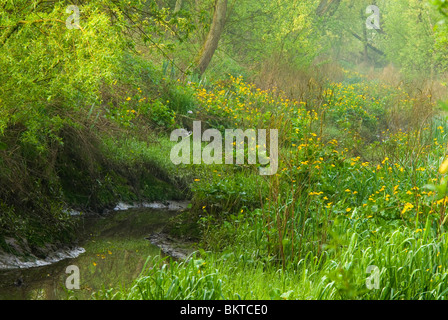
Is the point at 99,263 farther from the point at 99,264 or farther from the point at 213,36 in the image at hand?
the point at 213,36

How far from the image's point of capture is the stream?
5.01 meters

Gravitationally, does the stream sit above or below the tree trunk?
below

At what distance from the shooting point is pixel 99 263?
19.5 ft

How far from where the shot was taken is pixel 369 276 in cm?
420

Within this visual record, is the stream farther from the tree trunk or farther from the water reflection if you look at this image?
the tree trunk

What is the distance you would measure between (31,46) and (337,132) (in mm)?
10009

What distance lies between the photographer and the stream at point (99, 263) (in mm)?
5012

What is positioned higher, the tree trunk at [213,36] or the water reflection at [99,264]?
the tree trunk at [213,36]

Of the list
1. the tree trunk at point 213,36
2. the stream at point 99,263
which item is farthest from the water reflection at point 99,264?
the tree trunk at point 213,36

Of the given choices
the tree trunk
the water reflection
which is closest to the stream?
the water reflection

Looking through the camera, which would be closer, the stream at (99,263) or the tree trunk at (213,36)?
the stream at (99,263)

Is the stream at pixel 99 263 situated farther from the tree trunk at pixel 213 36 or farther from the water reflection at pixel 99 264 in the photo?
the tree trunk at pixel 213 36

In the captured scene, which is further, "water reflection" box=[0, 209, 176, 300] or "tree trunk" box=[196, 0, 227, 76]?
"tree trunk" box=[196, 0, 227, 76]

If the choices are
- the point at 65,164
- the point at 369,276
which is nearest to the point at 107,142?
the point at 65,164
